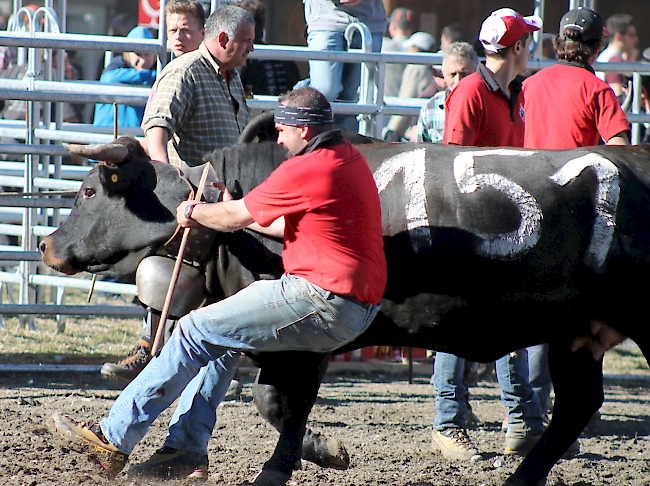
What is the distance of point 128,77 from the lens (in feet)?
22.1

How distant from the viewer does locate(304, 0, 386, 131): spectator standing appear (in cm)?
A: 606

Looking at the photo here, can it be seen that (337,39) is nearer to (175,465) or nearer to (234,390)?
(234,390)

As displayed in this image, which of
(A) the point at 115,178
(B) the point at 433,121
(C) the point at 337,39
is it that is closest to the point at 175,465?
(A) the point at 115,178

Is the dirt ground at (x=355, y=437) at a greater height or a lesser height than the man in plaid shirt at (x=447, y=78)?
lesser

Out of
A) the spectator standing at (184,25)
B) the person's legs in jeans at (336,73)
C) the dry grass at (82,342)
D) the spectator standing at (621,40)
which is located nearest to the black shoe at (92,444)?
the spectator standing at (184,25)

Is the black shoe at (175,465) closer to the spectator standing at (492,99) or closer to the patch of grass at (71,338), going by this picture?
the spectator standing at (492,99)

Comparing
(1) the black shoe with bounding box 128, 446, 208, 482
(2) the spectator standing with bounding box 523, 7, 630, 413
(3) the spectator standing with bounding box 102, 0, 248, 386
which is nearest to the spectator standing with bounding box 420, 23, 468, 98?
(2) the spectator standing with bounding box 523, 7, 630, 413

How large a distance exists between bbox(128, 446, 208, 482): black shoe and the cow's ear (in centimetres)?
116

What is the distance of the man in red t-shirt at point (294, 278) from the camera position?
2787mm

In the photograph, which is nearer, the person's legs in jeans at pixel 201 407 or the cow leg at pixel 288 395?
the cow leg at pixel 288 395

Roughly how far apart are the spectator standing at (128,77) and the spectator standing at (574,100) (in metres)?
3.65

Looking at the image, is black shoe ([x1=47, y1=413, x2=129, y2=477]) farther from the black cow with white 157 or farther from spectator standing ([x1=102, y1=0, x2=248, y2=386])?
spectator standing ([x1=102, y1=0, x2=248, y2=386])

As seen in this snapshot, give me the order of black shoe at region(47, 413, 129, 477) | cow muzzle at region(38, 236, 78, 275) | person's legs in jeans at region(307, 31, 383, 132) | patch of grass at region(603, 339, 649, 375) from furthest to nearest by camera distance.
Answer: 1. patch of grass at region(603, 339, 649, 375)
2. person's legs in jeans at region(307, 31, 383, 132)
3. cow muzzle at region(38, 236, 78, 275)
4. black shoe at region(47, 413, 129, 477)

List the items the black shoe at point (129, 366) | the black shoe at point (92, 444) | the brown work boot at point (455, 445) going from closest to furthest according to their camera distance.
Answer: the black shoe at point (92, 444) → the brown work boot at point (455, 445) → the black shoe at point (129, 366)
